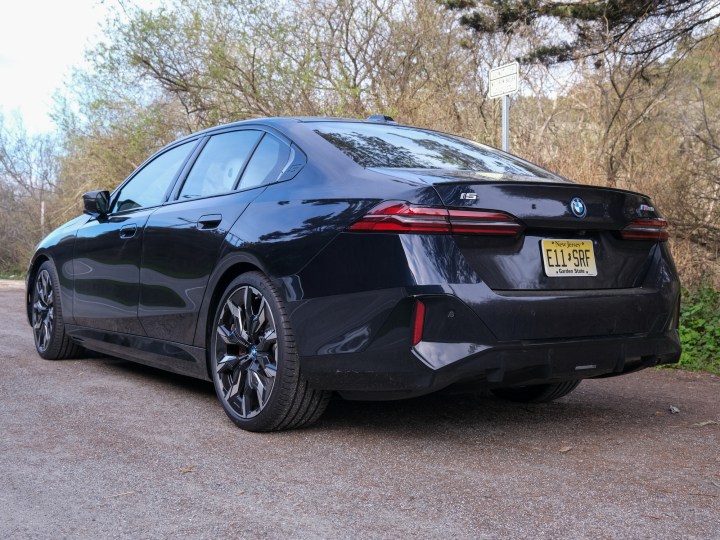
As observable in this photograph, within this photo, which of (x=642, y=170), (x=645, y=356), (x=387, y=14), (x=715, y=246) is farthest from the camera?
(x=387, y=14)

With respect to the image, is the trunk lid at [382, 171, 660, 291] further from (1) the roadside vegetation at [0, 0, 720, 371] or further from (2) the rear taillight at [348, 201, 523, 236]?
(1) the roadside vegetation at [0, 0, 720, 371]

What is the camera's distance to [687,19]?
32.3 ft

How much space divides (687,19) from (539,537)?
28.6 ft

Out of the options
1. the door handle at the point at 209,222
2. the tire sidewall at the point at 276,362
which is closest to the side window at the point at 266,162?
the door handle at the point at 209,222

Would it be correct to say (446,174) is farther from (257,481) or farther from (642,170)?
(642,170)

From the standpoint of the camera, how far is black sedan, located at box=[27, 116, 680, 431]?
3.50 meters

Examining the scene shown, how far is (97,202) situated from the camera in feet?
19.7

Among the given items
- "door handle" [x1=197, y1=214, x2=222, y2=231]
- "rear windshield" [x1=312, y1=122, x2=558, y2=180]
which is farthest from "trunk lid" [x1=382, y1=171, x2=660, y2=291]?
"door handle" [x1=197, y1=214, x2=222, y2=231]

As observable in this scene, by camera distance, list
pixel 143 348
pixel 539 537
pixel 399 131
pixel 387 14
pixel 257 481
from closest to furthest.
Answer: pixel 539 537 → pixel 257 481 → pixel 399 131 → pixel 143 348 → pixel 387 14

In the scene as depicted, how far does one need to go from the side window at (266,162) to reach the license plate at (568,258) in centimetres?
145

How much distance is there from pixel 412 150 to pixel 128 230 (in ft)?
6.87

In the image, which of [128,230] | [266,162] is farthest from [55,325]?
[266,162]

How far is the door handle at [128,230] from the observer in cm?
538

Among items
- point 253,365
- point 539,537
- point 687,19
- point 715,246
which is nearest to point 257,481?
point 253,365
